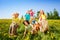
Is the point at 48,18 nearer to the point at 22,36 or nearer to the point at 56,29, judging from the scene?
the point at 56,29

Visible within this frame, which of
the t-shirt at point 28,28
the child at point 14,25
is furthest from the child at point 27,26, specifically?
the child at point 14,25

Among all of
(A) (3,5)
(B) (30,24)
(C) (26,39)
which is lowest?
(C) (26,39)

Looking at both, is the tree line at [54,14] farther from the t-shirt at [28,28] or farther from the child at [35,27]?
the t-shirt at [28,28]

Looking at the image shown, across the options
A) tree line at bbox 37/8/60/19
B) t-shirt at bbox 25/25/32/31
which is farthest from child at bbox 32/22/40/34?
tree line at bbox 37/8/60/19

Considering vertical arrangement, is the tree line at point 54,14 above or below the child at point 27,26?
above

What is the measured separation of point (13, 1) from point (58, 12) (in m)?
0.75

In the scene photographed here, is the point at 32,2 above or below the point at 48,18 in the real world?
above

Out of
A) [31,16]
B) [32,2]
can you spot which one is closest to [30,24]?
[31,16]

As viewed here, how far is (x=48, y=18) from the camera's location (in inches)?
148

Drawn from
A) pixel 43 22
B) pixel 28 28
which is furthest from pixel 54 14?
pixel 28 28

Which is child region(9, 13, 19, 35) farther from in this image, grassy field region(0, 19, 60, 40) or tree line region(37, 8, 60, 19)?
tree line region(37, 8, 60, 19)

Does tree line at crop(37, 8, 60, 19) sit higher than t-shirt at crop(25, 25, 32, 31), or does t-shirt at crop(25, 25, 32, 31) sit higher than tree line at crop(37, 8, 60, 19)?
tree line at crop(37, 8, 60, 19)

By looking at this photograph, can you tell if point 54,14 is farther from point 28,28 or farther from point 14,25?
point 14,25

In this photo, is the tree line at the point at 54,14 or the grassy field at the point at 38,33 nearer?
the grassy field at the point at 38,33
